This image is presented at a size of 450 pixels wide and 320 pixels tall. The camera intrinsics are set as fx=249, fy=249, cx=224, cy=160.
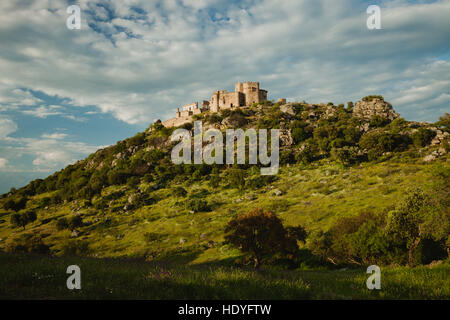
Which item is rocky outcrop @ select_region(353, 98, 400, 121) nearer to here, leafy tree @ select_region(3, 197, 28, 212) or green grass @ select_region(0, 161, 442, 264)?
green grass @ select_region(0, 161, 442, 264)

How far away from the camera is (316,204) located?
4719 centimetres

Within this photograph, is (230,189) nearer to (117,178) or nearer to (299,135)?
(299,135)

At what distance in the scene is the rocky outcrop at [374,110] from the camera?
104 metres

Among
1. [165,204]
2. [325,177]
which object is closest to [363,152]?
[325,177]

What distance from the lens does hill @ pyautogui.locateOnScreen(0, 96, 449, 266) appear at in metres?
39.7

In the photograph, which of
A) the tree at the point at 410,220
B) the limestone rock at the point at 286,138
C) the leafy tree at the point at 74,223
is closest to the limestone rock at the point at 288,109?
the limestone rock at the point at 286,138

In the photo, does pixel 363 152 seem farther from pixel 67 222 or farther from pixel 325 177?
pixel 67 222

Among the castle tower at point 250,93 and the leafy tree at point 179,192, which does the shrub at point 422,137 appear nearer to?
the leafy tree at point 179,192

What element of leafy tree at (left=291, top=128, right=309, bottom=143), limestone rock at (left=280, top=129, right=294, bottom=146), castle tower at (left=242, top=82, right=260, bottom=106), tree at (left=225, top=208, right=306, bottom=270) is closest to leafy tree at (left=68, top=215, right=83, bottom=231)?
tree at (left=225, top=208, right=306, bottom=270)
